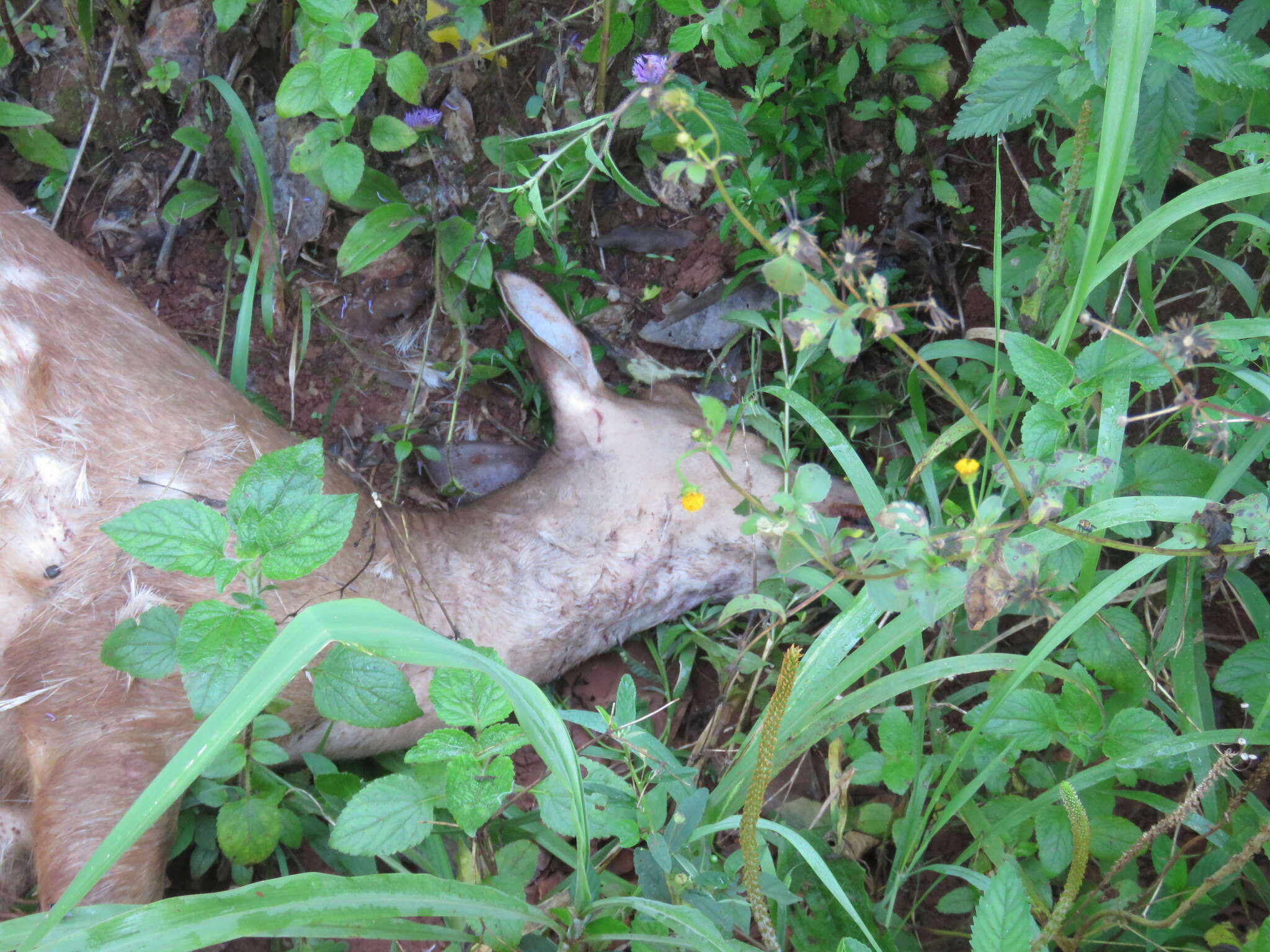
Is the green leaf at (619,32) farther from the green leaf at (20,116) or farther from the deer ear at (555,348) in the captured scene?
the green leaf at (20,116)

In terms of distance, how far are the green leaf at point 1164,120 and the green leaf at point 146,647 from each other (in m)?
Result: 2.09

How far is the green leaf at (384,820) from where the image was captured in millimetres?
1527

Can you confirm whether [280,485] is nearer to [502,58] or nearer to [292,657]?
[292,657]

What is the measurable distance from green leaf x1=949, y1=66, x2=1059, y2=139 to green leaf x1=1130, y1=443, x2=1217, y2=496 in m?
0.73

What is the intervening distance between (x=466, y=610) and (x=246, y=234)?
58.4 inches

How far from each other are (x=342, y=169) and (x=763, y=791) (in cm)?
179

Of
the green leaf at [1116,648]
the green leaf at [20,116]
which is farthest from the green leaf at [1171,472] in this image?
the green leaf at [20,116]

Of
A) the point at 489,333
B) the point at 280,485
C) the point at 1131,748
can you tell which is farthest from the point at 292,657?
the point at 489,333

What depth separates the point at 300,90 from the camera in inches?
82.7

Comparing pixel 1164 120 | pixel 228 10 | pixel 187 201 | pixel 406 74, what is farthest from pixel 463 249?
pixel 1164 120

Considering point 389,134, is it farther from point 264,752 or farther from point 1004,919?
point 1004,919

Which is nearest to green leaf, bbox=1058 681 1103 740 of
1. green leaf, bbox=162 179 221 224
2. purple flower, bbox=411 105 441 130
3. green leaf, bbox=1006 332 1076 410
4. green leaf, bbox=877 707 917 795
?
green leaf, bbox=877 707 917 795

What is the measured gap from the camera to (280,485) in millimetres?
1535

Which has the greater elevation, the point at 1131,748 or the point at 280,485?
the point at 280,485
